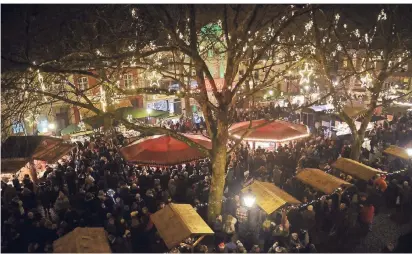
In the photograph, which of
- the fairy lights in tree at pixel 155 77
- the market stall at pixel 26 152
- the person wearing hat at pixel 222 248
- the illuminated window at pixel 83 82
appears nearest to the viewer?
the person wearing hat at pixel 222 248

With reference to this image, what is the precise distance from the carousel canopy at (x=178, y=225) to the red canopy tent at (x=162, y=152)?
275cm

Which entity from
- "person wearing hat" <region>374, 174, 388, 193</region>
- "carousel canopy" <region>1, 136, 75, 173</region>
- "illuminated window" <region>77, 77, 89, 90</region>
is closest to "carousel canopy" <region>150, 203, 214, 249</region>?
"carousel canopy" <region>1, 136, 75, 173</region>

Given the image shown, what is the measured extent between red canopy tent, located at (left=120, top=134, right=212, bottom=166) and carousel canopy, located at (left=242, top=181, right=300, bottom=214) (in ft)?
7.19

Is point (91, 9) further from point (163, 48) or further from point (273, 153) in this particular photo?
point (273, 153)

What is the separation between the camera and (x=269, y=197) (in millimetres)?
8766

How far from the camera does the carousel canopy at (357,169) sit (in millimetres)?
10188

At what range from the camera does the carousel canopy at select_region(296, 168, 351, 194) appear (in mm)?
9281

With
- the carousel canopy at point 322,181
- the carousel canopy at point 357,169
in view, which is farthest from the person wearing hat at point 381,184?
the carousel canopy at point 322,181

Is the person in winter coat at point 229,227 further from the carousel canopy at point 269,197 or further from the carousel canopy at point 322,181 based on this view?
the carousel canopy at point 322,181

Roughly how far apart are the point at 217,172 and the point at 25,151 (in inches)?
313

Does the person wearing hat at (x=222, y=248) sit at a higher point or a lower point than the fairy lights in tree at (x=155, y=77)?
lower

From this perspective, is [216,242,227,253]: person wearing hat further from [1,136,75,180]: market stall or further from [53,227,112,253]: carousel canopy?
[1,136,75,180]: market stall

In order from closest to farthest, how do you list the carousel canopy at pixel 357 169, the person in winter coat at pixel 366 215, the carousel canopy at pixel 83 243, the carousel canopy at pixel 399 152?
the carousel canopy at pixel 83 243 → the person in winter coat at pixel 366 215 → the carousel canopy at pixel 357 169 → the carousel canopy at pixel 399 152

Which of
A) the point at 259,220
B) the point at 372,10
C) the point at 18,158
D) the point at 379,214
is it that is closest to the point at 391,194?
the point at 379,214
